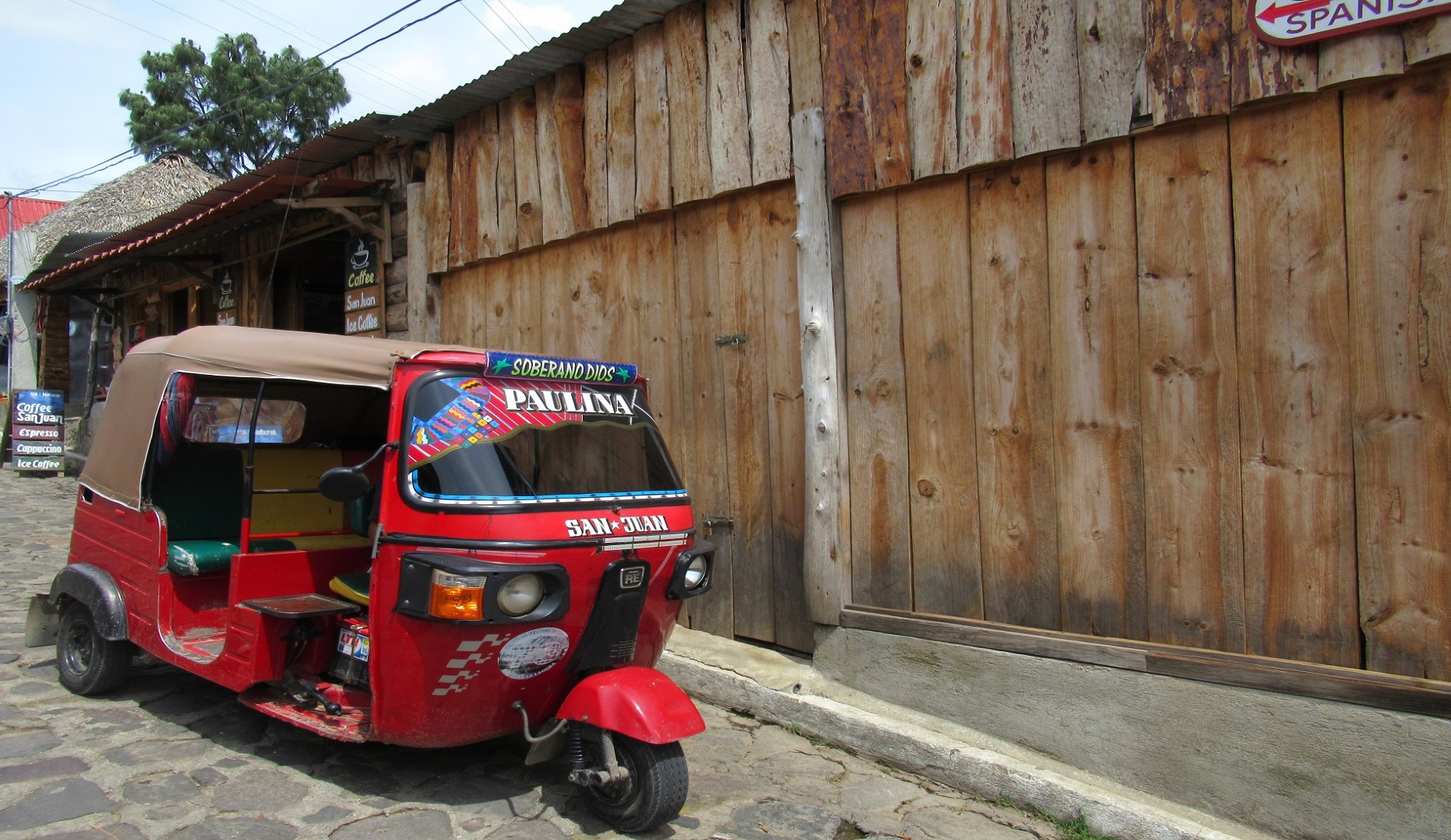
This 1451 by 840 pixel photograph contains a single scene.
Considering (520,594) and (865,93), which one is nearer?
(520,594)

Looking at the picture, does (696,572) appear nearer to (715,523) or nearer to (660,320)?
(715,523)

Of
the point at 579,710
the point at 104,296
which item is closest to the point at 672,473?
the point at 579,710

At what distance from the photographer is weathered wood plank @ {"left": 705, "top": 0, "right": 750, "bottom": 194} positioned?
559 centimetres

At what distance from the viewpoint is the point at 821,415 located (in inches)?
196

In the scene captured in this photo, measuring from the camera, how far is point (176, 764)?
4.03 m

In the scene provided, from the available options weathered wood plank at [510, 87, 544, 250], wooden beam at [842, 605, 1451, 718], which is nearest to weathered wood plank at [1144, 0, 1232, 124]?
wooden beam at [842, 605, 1451, 718]

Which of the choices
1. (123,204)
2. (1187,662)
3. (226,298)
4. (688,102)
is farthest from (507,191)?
(123,204)

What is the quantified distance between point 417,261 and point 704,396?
3.84 meters

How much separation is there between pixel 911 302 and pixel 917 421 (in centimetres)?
62

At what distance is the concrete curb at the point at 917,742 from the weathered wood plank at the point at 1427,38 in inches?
116

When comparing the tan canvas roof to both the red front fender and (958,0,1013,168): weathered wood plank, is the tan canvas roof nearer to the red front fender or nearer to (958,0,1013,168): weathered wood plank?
the red front fender

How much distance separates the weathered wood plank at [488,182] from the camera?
7.53m

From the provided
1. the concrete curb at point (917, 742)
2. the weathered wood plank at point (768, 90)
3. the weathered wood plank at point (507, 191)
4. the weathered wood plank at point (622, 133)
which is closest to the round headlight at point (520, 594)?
the concrete curb at point (917, 742)

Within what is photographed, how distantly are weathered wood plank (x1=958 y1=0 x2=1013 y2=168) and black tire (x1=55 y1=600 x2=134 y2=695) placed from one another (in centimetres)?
501
